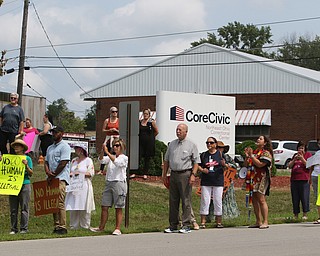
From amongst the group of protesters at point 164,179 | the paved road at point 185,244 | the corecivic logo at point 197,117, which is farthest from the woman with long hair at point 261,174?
the corecivic logo at point 197,117

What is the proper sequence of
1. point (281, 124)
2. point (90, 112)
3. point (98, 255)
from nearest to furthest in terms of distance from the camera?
point (98, 255)
point (281, 124)
point (90, 112)

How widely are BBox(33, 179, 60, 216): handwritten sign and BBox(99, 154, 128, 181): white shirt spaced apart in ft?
3.35

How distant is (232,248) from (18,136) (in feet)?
25.6

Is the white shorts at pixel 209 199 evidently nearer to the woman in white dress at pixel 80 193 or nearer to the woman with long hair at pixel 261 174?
the woman with long hair at pixel 261 174

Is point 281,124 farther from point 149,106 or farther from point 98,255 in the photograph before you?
point 98,255

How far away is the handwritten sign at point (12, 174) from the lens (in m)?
14.5

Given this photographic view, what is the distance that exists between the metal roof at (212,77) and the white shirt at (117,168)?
4291 cm

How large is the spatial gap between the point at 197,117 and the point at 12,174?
16.6 m

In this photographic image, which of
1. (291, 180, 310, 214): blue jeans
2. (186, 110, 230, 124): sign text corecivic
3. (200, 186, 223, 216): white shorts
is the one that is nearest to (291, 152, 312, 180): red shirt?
(291, 180, 310, 214): blue jeans

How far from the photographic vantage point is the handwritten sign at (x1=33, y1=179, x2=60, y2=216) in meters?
14.2

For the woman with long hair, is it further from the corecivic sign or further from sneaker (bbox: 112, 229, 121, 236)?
the corecivic sign

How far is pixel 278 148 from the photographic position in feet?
143

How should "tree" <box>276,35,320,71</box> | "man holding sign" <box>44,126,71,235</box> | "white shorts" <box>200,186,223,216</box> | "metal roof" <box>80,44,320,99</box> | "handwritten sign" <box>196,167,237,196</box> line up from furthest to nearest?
"tree" <box>276,35,320,71</box>
"metal roof" <box>80,44,320,99</box>
"handwritten sign" <box>196,167,237,196</box>
"white shorts" <box>200,186,223,216</box>
"man holding sign" <box>44,126,71,235</box>

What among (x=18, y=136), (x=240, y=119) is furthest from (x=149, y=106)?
(x=18, y=136)
